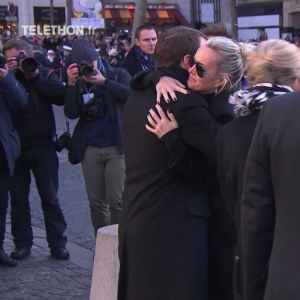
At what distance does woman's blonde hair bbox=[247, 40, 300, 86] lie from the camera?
2.42 metres

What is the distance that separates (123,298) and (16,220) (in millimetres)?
2423

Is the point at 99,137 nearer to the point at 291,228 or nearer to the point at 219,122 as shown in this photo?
the point at 219,122

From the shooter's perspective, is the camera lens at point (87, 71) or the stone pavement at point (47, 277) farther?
the camera lens at point (87, 71)

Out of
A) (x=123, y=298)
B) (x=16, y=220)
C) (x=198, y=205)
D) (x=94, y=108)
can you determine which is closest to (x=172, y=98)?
(x=198, y=205)

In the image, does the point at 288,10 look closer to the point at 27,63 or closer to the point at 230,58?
the point at 27,63

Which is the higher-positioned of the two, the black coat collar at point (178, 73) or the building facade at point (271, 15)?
the building facade at point (271, 15)

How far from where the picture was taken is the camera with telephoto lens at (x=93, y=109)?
195 inches

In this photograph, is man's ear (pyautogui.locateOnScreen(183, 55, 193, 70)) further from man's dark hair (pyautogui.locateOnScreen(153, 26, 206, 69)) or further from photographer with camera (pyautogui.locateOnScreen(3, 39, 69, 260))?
photographer with camera (pyautogui.locateOnScreen(3, 39, 69, 260))

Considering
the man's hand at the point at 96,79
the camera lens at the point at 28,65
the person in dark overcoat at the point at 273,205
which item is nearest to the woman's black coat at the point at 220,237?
the person in dark overcoat at the point at 273,205

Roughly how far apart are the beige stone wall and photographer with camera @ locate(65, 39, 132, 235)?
3952 centimetres

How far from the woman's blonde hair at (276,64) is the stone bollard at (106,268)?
172 centimetres

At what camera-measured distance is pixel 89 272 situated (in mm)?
5129

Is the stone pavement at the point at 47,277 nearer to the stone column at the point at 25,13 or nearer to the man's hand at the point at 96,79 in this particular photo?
the man's hand at the point at 96,79

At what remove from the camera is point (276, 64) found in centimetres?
243
